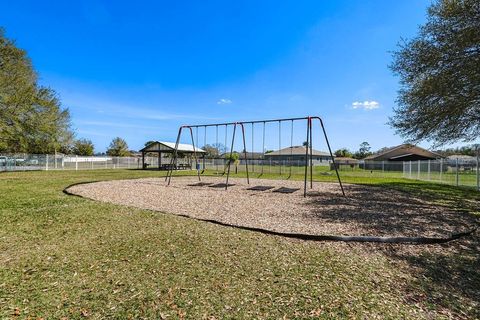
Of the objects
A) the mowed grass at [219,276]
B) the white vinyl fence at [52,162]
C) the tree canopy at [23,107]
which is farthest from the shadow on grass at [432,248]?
the white vinyl fence at [52,162]

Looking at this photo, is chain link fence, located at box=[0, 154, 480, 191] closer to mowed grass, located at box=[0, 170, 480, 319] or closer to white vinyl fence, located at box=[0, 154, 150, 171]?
white vinyl fence, located at box=[0, 154, 150, 171]

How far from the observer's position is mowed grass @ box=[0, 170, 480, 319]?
230cm

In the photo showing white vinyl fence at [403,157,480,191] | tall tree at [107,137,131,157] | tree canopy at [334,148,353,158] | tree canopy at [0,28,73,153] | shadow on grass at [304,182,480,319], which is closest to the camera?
shadow on grass at [304,182,480,319]

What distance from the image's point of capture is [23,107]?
1998 centimetres

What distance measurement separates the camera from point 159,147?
27.5 m

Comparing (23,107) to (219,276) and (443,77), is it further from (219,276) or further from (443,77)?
(443,77)

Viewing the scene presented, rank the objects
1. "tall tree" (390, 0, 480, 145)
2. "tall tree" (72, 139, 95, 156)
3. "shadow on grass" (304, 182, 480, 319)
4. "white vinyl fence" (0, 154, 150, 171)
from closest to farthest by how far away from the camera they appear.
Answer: "shadow on grass" (304, 182, 480, 319) → "tall tree" (390, 0, 480, 145) → "white vinyl fence" (0, 154, 150, 171) → "tall tree" (72, 139, 95, 156)

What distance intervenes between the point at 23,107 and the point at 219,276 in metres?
24.2

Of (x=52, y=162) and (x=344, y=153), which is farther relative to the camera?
(x=344, y=153)

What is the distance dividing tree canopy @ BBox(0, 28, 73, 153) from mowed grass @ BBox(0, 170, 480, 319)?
66.3 ft

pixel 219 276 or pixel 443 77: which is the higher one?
pixel 443 77

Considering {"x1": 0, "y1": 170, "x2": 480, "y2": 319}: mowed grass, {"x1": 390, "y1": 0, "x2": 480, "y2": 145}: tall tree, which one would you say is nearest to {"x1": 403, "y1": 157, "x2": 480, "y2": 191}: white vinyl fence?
{"x1": 390, "y1": 0, "x2": 480, "y2": 145}: tall tree

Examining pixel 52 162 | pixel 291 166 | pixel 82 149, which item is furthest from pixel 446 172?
pixel 82 149

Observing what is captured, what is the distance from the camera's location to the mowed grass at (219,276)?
230 centimetres
